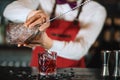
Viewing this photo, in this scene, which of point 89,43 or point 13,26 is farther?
point 89,43

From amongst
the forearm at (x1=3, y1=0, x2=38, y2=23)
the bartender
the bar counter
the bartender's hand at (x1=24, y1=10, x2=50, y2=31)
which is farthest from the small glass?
the forearm at (x1=3, y1=0, x2=38, y2=23)

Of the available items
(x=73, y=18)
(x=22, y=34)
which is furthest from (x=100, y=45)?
(x=22, y=34)

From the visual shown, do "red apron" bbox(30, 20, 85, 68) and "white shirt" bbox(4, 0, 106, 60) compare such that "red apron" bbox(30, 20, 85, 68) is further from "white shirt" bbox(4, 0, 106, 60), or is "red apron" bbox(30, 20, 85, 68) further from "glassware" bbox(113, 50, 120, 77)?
"glassware" bbox(113, 50, 120, 77)

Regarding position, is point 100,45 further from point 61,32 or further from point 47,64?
point 47,64

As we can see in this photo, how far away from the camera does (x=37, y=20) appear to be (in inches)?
61.3

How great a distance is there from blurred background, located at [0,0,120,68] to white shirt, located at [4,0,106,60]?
0.12 ft

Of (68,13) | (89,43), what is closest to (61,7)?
(68,13)

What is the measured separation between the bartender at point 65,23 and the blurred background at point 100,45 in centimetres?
4

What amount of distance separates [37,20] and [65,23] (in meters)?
0.25

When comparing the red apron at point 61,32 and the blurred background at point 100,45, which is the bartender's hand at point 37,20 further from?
the blurred background at point 100,45

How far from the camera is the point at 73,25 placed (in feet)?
5.75

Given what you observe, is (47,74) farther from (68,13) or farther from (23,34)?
(68,13)

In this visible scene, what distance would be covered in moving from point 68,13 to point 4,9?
40cm

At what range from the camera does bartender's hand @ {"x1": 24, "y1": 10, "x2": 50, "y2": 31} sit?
1.52 meters
